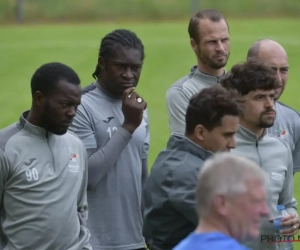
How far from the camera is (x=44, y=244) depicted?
5855mm

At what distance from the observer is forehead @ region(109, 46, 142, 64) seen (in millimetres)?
6669

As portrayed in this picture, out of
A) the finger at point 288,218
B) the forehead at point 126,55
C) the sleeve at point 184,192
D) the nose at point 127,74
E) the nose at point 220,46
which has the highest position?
the forehead at point 126,55

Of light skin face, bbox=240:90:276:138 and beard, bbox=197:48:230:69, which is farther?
beard, bbox=197:48:230:69

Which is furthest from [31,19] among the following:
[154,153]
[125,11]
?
[154,153]

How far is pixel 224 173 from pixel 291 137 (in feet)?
10.2

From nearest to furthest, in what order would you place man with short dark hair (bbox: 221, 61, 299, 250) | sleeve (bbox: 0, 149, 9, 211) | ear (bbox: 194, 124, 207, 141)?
ear (bbox: 194, 124, 207, 141) < sleeve (bbox: 0, 149, 9, 211) < man with short dark hair (bbox: 221, 61, 299, 250)

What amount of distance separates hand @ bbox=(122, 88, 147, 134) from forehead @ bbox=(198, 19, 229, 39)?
1.10m

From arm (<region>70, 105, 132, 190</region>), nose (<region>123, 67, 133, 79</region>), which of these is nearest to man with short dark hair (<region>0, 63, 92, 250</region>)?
arm (<region>70, 105, 132, 190</region>)

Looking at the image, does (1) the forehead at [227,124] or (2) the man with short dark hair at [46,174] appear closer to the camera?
(1) the forehead at [227,124]

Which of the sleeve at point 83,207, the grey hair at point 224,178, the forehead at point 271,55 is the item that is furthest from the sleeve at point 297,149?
the grey hair at point 224,178

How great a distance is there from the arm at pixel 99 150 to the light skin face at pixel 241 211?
7.98ft

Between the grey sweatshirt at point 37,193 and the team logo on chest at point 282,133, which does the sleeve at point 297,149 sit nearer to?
the team logo on chest at point 282,133

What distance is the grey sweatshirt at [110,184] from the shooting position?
6547mm

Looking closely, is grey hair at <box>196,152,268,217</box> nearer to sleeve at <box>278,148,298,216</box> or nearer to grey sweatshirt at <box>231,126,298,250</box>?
grey sweatshirt at <box>231,126,298,250</box>
